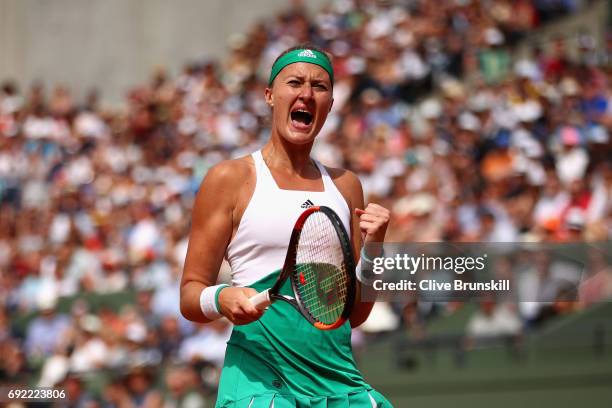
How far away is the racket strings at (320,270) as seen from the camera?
162 inches

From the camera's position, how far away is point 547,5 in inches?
Result: 601

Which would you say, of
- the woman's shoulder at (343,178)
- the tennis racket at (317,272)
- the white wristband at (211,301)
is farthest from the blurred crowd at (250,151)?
the white wristband at (211,301)

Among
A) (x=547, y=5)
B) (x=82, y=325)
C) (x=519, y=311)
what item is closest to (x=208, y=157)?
(x=82, y=325)

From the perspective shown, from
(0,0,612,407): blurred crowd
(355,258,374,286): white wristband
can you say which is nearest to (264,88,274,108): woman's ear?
(355,258,374,286): white wristband

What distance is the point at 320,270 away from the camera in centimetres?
424

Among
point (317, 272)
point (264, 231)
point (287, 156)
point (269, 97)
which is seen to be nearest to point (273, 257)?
point (264, 231)

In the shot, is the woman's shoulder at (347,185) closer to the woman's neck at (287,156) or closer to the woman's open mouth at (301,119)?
the woman's neck at (287,156)

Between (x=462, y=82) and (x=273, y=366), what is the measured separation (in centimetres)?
1047

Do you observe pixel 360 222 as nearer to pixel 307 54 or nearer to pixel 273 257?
pixel 273 257

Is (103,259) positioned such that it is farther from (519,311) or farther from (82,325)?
(519,311)

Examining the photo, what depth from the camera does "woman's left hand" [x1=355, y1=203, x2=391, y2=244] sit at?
431cm

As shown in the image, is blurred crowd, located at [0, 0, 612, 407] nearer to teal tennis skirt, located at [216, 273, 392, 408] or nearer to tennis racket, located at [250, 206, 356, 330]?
teal tennis skirt, located at [216, 273, 392, 408]

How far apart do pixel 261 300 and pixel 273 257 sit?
39cm

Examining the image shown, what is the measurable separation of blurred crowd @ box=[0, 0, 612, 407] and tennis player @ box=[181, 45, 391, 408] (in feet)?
16.4
